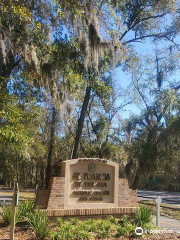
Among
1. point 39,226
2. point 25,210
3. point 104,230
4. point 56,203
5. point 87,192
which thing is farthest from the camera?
point 87,192

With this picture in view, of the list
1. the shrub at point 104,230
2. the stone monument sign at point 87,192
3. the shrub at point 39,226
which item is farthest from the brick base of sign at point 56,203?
the shrub at point 104,230

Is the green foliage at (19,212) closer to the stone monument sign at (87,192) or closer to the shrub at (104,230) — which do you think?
the stone monument sign at (87,192)

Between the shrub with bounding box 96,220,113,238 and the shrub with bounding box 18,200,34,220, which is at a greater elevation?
the shrub with bounding box 18,200,34,220

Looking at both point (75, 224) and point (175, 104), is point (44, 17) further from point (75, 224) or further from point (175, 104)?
point (175, 104)

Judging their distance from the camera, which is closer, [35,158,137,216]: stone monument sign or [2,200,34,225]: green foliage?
[2,200,34,225]: green foliage

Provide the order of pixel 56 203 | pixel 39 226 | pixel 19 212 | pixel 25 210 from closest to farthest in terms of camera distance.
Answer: pixel 39 226 < pixel 19 212 < pixel 25 210 < pixel 56 203

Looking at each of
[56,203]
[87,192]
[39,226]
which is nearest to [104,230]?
[39,226]

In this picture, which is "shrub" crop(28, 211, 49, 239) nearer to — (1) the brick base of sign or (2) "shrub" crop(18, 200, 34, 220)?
(2) "shrub" crop(18, 200, 34, 220)

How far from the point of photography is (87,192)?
9758 mm

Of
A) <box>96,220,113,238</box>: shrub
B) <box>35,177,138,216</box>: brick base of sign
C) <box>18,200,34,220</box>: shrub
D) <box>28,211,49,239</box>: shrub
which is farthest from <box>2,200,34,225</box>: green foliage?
<box>96,220,113,238</box>: shrub

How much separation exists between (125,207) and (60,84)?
5.56 m

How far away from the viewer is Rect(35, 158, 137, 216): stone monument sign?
9.15m

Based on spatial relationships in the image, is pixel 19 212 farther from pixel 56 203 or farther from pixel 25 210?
pixel 56 203

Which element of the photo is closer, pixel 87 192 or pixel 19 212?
pixel 19 212
